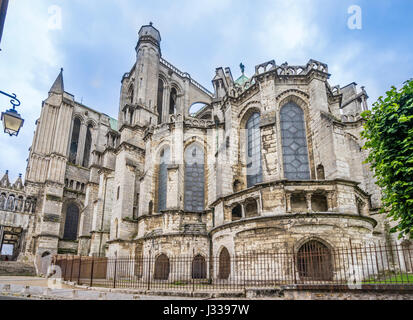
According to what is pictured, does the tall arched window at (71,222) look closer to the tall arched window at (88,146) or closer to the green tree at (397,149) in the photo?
the tall arched window at (88,146)

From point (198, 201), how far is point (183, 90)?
75.9ft

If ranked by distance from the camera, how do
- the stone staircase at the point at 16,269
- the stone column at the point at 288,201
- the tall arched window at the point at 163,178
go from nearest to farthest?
the stone column at the point at 288,201, the tall arched window at the point at 163,178, the stone staircase at the point at 16,269

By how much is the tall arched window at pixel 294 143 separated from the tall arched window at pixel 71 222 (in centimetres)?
2967

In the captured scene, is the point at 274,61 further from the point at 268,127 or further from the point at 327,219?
the point at 327,219

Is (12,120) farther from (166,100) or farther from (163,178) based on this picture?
(166,100)

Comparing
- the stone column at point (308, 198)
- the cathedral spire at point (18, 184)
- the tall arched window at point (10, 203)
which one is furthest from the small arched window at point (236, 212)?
the cathedral spire at point (18, 184)

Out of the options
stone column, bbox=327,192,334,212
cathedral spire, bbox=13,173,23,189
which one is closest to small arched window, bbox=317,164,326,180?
stone column, bbox=327,192,334,212

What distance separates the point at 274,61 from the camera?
18.3 metres

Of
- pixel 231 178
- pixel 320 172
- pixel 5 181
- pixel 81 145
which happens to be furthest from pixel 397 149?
pixel 81 145

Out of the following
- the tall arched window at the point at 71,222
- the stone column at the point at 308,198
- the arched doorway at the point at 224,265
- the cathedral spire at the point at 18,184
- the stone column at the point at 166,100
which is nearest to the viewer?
the stone column at the point at 308,198

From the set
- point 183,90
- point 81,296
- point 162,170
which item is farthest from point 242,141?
point 183,90

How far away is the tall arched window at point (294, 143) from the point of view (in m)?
16.9

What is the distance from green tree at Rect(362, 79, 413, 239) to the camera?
906 cm

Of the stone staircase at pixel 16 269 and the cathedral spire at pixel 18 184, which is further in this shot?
the cathedral spire at pixel 18 184
